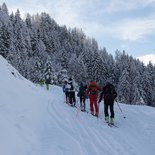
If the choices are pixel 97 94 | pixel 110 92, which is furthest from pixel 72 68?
pixel 110 92

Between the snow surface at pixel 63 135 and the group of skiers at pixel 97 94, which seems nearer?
the snow surface at pixel 63 135

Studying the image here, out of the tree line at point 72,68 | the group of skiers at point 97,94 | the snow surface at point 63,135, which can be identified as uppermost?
the tree line at point 72,68

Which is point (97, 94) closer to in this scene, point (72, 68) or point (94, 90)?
point (94, 90)

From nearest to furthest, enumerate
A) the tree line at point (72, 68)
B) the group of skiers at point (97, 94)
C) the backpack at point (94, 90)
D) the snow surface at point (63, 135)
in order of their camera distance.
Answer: the snow surface at point (63, 135) < the group of skiers at point (97, 94) < the backpack at point (94, 90) < the tree line at point (72, 68)

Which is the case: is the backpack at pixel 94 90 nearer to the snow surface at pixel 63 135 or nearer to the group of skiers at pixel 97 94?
the group of skiers at pixel 97 94

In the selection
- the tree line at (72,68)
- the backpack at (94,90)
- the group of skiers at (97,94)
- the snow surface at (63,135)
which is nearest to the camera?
the snow surface at (63,135)

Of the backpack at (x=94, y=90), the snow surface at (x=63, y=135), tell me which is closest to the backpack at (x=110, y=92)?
the snow surface at (x=63, y=135)

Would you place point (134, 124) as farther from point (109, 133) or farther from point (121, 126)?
point (109, 133)

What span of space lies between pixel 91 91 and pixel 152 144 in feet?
20.2

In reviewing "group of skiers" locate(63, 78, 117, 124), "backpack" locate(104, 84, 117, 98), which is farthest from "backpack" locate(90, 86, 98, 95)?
"backpack" locate(104, 84, 117, 98)

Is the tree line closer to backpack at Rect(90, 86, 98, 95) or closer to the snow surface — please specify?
backpack at Rect(90, 86, 98, 95)

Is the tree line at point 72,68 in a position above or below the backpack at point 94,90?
above

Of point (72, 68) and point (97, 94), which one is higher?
point (72, 68)

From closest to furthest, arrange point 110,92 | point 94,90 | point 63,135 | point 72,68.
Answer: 1. point 63,135
2. point 110,92
3. point 94,90
4. point 72,68
